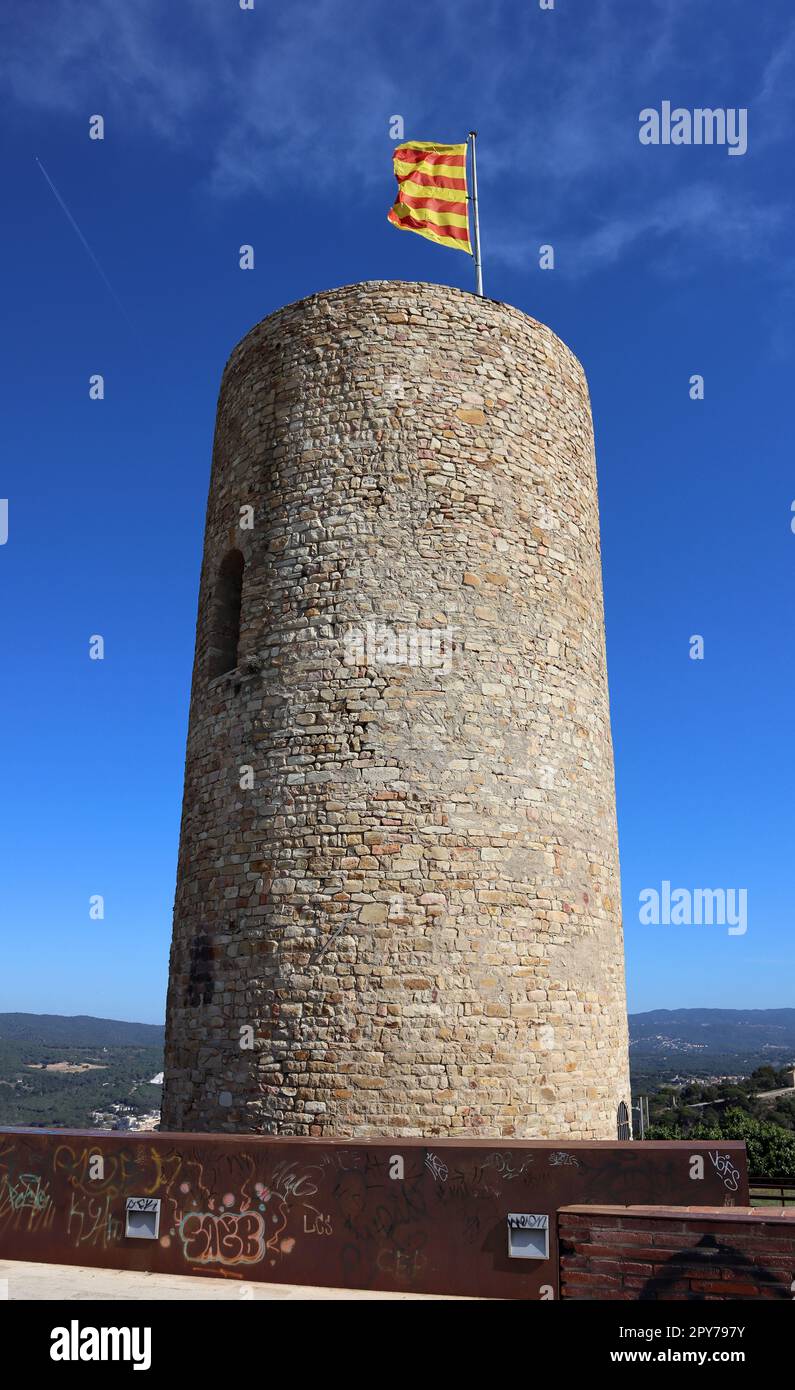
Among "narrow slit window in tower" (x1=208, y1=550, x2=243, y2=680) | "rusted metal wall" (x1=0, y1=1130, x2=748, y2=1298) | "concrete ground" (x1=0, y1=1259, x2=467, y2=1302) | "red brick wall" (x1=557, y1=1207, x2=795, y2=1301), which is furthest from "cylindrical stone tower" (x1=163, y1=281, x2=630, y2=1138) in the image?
"red brick wall" (x1=557, y1=1207, x2=795, y2=1301)

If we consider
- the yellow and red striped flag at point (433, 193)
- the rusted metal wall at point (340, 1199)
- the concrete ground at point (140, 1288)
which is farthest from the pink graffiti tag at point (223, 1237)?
the yellow and red striped flag at point (433, 193)

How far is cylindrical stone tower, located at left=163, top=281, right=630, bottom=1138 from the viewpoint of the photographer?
8445 mm

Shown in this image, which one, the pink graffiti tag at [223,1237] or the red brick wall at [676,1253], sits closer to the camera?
the red brick wall at [676,1253]

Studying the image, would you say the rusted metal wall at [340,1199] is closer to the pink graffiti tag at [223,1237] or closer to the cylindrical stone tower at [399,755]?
the pink graffiti tag at [223,1237]

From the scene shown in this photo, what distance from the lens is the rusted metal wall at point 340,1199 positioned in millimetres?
6375

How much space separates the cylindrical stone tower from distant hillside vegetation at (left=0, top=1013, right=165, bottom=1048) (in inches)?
5491

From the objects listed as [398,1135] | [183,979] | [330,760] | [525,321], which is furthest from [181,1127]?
[525,321]

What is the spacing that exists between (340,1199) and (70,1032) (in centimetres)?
18365

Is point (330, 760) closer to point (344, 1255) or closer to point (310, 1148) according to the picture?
point (310, 1148)

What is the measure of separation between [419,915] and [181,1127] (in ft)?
10.5

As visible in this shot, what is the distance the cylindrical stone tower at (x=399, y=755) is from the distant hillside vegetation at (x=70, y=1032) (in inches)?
5491

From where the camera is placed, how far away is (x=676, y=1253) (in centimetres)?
518

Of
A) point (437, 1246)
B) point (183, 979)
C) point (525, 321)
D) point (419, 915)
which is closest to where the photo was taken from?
point (437, 1246)

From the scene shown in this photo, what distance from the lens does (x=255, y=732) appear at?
31.5ft
